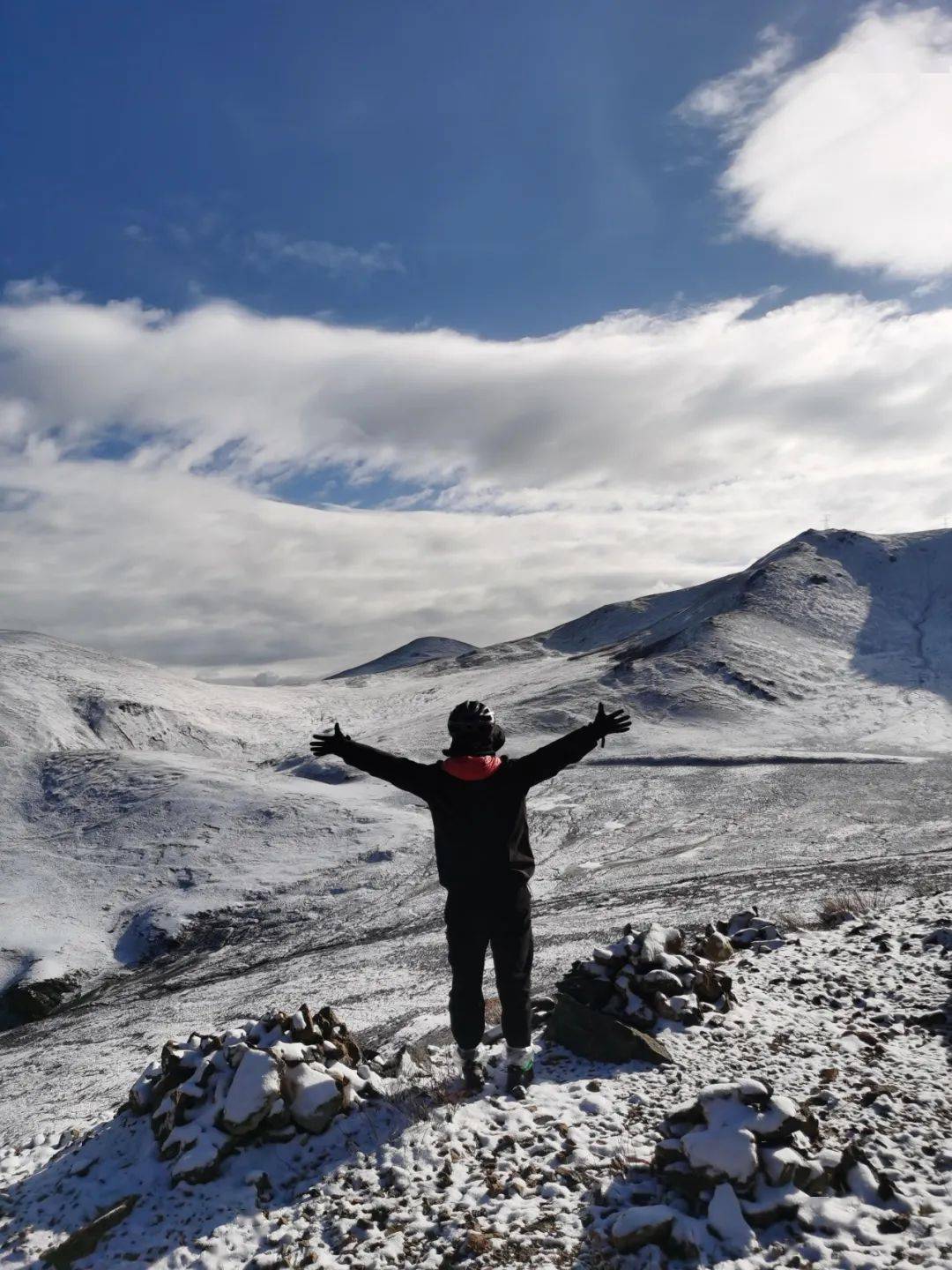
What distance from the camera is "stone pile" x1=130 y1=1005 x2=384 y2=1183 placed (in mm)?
5109

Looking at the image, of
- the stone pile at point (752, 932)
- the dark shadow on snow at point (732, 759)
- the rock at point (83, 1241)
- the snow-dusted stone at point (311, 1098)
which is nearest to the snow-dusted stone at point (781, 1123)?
the snow-dusted stone at point (311, 1098)

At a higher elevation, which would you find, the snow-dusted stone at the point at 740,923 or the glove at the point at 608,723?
the glove at the point at 608,723

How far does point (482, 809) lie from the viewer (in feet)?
18.5

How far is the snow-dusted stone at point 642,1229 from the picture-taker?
4043mm

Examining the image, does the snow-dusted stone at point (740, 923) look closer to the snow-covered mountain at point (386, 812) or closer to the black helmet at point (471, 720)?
the snow-covered mountain at point (386, 812)

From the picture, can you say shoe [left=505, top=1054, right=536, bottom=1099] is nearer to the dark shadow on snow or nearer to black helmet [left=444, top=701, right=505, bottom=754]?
black helmet [left=444, top=701, right=505, bottom=754]

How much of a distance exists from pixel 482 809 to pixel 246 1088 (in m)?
2.23

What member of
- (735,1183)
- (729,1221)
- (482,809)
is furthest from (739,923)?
(729,1221)

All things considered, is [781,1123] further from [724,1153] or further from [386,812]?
[386,812]

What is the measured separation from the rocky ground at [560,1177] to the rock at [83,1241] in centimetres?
3

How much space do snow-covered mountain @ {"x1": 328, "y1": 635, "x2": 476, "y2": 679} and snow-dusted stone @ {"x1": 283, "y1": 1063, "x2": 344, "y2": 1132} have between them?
349 ft

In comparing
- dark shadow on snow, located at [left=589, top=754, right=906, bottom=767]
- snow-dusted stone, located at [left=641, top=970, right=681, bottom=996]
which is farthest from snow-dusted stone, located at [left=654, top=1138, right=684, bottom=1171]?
dark shadow on snow, located at [left=589, top=754, right=906, bottom=767]

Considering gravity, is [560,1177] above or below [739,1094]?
below

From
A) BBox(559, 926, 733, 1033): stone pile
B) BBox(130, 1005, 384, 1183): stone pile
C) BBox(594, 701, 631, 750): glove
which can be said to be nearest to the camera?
BBox(130, 1005, 384, 1183): stone pile
